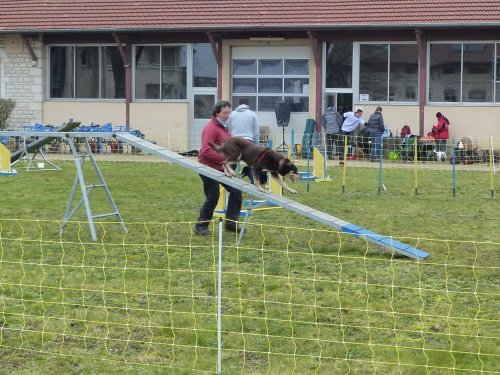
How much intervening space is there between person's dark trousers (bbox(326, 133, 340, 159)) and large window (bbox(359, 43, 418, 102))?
201cm

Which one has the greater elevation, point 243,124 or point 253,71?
point 253,71

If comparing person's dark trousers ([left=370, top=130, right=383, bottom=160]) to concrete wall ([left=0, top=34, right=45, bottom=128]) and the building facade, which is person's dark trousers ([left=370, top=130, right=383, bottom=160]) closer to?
the building facade

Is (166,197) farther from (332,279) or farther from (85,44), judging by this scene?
(85,44)

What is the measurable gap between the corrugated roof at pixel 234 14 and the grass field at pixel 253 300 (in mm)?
14000

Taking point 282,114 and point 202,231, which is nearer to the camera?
point 202,231

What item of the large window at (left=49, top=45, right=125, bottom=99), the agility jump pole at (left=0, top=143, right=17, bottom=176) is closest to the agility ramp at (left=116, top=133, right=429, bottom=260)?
the agility jump pole at (left=0, top=143, right=17, bottom=176)

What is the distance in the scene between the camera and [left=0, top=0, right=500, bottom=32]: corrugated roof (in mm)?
27938

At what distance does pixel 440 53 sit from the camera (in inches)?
1118

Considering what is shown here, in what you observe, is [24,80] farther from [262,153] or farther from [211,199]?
[262,153]

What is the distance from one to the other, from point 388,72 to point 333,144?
3423 millimetres

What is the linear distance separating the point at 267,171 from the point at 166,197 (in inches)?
205

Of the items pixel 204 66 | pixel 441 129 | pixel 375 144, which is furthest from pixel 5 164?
pixel 441 129

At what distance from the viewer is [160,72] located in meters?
30.8

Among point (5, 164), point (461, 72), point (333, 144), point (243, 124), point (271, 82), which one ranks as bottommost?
point (5, 164)
